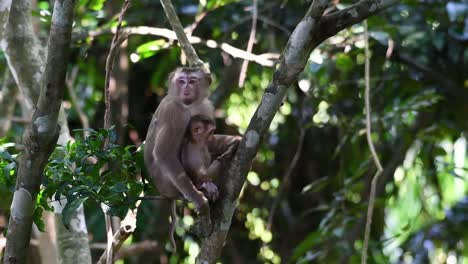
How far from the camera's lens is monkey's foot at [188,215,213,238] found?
11.4ft

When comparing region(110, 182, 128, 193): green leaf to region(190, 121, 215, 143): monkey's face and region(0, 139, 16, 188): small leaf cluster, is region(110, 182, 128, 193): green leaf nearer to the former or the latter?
region(0, 139, 16, 188): small leaf cluster

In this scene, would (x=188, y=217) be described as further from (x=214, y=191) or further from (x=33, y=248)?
(x=214, y=191)

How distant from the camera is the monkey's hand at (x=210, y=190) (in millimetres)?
3810

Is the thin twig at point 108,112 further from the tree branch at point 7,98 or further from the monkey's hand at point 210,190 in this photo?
the tree branch at point 7,98

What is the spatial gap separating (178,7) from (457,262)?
327 centimetres

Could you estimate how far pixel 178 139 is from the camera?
4.54 m

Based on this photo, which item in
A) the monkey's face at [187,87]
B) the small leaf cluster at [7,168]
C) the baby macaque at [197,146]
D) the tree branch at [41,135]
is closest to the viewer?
the tree branch at [41,135]

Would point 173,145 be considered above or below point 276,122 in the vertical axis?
above

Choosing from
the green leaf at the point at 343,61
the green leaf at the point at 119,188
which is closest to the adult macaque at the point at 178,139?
the green leaf at the point at 119,188

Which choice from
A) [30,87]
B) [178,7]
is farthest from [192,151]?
[178,7]

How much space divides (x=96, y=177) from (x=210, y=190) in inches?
22.9

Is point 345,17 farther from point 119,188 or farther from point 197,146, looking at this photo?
point 197,146

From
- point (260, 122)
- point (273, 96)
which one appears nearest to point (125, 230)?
point (260, 122)

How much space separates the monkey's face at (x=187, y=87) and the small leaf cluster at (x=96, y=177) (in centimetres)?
96
